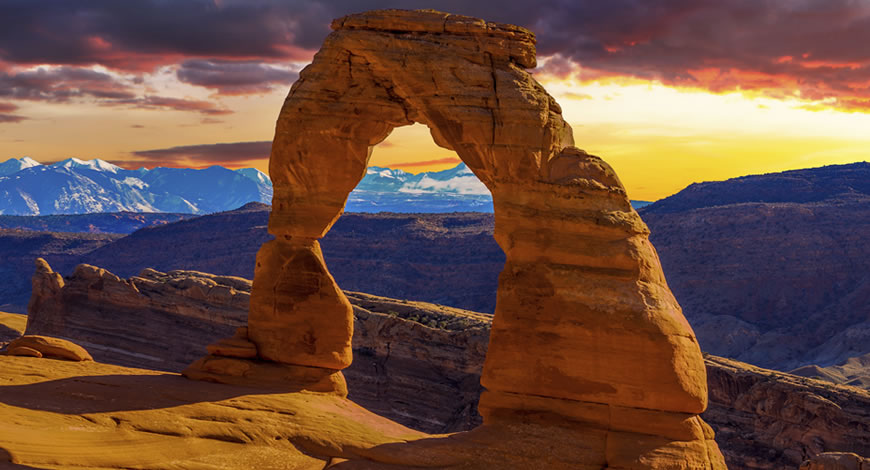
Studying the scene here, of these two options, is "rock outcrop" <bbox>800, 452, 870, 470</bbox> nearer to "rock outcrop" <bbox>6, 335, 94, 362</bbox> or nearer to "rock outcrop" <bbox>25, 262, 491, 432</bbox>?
"rock outcrop" <bbox>25, 262, 491, 432</bbox>

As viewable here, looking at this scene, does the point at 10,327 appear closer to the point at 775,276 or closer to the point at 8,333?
the point at 8,333

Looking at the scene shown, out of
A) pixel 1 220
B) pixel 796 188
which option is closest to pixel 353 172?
pixel 796 188

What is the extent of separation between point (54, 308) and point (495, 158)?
120 feet

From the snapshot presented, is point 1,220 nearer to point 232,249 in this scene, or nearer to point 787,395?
point 232,249

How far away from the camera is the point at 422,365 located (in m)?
42.7

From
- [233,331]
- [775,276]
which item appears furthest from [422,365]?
[775,276]

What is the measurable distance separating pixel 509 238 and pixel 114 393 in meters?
8.10

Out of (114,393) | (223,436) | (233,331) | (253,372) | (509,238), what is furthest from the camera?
(233,331)

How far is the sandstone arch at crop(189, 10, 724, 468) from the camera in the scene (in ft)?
50.3

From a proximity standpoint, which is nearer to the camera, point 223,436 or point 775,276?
point 223,436

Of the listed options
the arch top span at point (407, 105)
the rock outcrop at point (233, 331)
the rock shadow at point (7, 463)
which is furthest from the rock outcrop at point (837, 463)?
the rock shadow at point (7, 463)

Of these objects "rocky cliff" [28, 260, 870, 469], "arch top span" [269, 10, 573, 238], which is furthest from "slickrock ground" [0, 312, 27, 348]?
"arch top span" [269, 10, 573, 238]

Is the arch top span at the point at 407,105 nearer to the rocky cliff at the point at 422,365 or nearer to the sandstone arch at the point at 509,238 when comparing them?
the sandstone arch at the point at 509,238

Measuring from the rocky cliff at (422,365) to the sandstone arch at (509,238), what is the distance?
64.5ft
